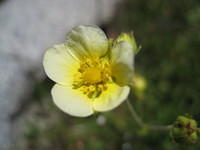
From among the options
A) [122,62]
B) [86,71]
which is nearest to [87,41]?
[86,71]

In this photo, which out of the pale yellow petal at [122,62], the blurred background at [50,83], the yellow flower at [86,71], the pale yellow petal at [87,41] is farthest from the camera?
the blurred background at [50,83]

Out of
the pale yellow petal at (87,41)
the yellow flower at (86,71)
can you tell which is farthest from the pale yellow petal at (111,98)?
the pale yellow petal at (87,41)

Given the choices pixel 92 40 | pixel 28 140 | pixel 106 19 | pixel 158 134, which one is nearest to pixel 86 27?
pixel 92 40

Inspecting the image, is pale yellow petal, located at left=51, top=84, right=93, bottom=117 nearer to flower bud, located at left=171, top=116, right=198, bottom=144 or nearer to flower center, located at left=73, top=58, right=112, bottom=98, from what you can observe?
flower center, located at left=73, top=58, right=112, bottom=98

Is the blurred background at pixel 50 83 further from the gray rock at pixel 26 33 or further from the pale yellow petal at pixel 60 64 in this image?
the pale yellow petal at pixel 60 64

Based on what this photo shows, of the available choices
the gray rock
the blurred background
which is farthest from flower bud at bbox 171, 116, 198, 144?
the gray rock

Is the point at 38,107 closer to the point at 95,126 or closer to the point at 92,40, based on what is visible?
the point at 95,126
